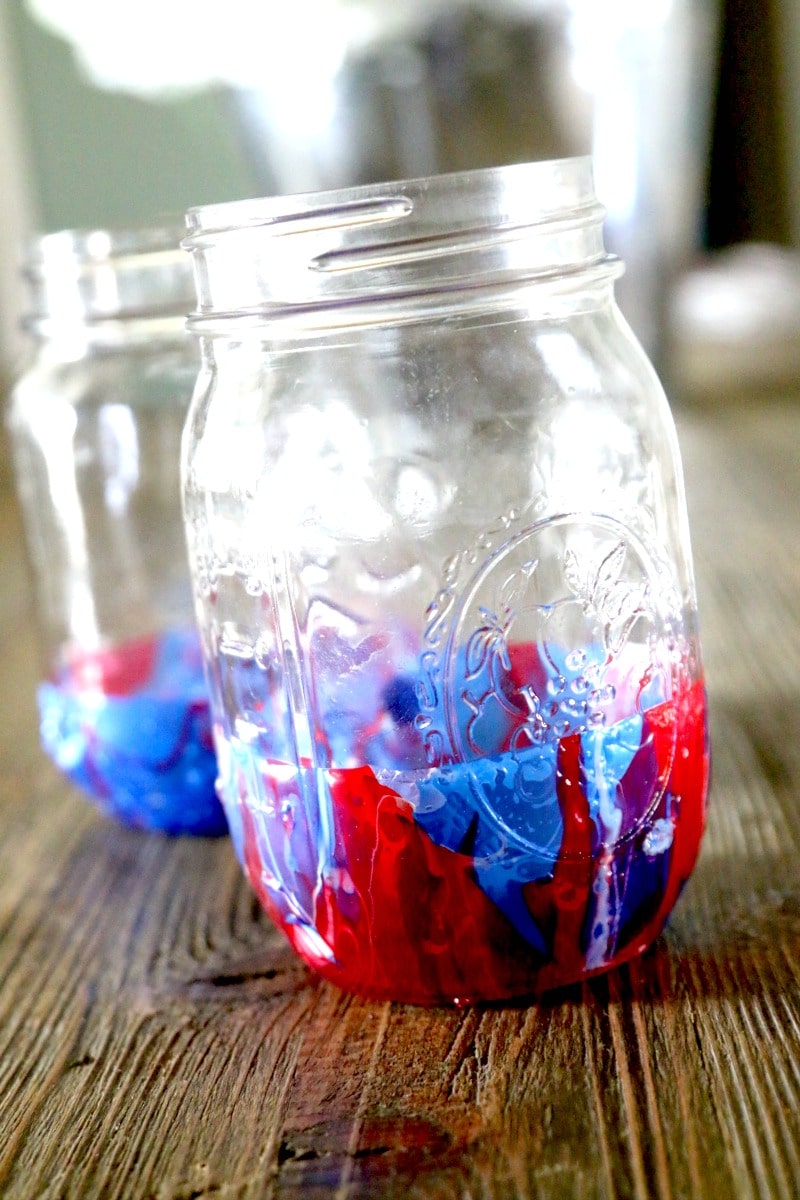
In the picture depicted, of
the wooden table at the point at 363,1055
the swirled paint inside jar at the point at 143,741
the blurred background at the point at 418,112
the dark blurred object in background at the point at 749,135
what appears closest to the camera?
the wooden table at the point at 363,1055

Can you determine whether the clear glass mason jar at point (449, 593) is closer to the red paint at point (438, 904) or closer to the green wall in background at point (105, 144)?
the red paint at point (438, 904)

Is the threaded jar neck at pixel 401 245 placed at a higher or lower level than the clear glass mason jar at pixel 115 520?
higher

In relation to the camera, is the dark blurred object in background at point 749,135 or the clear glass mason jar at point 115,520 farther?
the dark blurred object in background at point 749,135

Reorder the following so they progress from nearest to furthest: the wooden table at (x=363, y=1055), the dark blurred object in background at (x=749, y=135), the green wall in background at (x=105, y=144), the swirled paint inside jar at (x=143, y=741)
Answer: the wooden table at (x=363, y=1055) → the swirled paint inside jar at (x=143, y=741) → the green wall in background at (x=105, y=144) → the dark blurred object in background at (x=749, y=135)

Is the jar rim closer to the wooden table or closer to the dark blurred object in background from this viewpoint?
the wooden table

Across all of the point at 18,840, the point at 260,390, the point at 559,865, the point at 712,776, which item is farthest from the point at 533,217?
the point at 18,840

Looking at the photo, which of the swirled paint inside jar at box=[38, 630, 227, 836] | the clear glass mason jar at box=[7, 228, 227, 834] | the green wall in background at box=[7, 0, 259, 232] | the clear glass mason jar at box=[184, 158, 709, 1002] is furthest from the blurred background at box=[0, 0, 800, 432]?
the clear glass mason jar at box=[184, 158, 709, 1002]

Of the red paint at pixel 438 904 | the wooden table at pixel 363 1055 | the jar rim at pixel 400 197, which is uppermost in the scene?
the jar rim at pixel 400 197

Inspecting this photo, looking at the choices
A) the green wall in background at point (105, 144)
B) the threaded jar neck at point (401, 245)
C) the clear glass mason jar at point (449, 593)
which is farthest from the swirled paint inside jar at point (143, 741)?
the green wall in background at point (105, 144)
